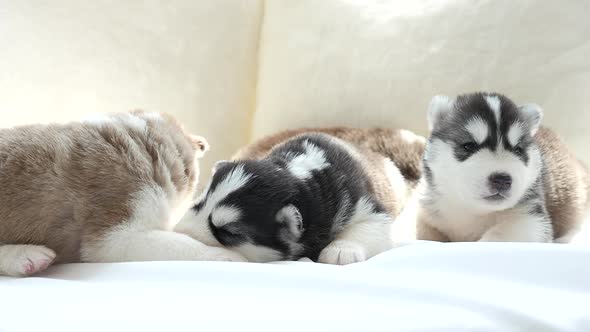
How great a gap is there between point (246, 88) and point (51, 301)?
1578 millimetres

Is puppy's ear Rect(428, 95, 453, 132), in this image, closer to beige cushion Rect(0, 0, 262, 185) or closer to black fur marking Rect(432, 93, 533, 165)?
black fur marking Rect(432, 93, 533, 165)

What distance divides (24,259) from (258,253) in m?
0.48

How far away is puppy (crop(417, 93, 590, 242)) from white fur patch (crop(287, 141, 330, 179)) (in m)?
0.31

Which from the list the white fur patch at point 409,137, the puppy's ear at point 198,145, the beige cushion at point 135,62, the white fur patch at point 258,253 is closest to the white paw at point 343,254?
the white fur patch at point 258,253

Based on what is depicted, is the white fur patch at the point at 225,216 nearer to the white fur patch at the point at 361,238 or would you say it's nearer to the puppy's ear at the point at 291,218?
the puppy's ear at the point at 291,218

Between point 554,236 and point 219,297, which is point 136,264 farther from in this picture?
point 554,236

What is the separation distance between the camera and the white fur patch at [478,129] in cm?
172

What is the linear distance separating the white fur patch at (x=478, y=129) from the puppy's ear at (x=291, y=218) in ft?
1.68

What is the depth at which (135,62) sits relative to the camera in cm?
238

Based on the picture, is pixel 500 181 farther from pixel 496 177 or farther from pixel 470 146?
pixel 470 146

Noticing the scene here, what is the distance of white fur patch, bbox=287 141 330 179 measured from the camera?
1.68 meters

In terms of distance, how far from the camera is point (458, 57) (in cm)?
214

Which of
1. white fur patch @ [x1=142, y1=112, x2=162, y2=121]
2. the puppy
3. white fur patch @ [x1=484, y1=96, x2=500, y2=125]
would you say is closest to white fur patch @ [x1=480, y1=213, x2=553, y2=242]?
the puppy

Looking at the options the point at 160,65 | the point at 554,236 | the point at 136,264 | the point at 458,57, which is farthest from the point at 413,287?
the point at 160,65
